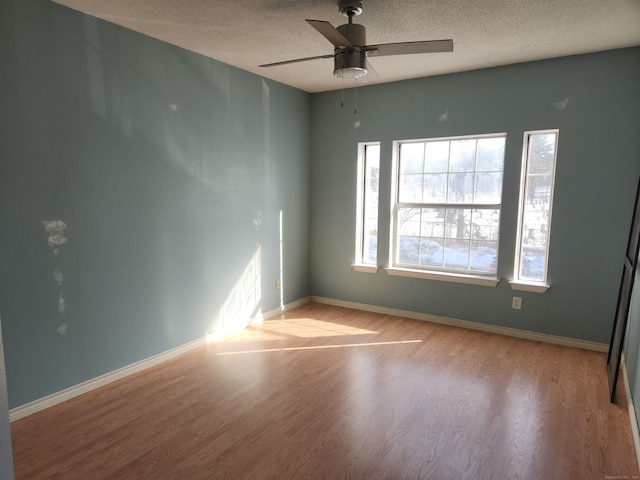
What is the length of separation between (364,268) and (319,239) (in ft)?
2.28

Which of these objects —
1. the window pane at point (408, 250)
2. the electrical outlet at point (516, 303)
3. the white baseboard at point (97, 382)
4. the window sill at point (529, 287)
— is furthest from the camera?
the window pane at point (408, 250)

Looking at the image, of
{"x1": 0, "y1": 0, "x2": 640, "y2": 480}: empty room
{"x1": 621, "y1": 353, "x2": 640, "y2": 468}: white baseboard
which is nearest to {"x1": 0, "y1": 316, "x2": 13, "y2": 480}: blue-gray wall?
{"x1": 0, "y1": 0, "x2": 640, "y2": 480}: empty room

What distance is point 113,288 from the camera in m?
2.97

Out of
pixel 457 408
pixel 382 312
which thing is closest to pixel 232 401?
pixel 457 408

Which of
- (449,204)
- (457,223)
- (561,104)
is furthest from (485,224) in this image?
(561,104)

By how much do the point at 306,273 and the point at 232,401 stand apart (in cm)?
251

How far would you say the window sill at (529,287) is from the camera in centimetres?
373

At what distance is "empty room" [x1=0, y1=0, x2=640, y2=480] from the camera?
2350 mm

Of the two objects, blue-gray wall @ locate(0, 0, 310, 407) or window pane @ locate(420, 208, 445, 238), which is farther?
window pane @ locate(420, 208, 445, 238)

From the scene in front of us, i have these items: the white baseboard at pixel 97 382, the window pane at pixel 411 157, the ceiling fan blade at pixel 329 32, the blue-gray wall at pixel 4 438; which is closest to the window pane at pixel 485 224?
the window pane at pixel 411 157

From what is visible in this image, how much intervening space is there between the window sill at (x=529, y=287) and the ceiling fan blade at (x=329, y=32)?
2744 millimetres

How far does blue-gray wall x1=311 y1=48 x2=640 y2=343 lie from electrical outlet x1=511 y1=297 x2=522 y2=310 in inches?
1.5

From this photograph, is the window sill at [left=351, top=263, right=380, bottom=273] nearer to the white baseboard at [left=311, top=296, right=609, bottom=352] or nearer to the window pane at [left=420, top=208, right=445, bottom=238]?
the white baseboard at [left=311, top=296, right=609, bottom=352]

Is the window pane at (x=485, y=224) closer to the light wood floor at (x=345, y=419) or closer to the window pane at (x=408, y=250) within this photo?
the window pane at (x=408, y=250)
